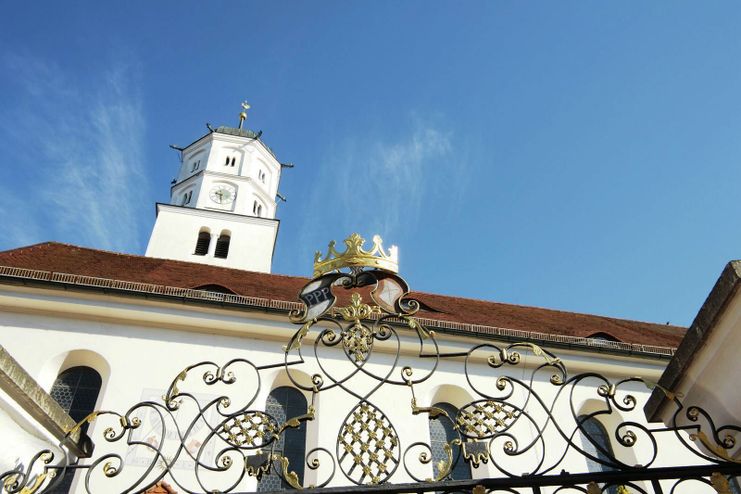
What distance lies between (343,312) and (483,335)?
22.9 feet

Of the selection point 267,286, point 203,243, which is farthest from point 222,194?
point 267,286

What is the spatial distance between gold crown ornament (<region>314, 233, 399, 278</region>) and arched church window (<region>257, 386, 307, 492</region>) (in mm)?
4745

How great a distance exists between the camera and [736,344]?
Result: 3.17 meters

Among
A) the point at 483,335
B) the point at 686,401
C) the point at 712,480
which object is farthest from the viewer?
the point at 483,335

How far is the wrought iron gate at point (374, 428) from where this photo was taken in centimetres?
336

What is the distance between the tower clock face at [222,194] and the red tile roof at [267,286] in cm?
1556

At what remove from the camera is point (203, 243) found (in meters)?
Result: 27.2

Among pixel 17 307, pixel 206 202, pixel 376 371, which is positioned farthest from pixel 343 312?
pixel 206 202

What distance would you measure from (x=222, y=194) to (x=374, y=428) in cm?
2792

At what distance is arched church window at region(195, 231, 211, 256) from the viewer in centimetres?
2675

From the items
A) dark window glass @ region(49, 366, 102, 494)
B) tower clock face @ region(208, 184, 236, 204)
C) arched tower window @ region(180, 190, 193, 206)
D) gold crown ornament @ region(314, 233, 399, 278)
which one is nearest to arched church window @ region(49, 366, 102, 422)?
dark window glass @ region(49, 366, 102, 494)

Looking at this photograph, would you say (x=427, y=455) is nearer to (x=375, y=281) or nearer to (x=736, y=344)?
(x=375, y=281)

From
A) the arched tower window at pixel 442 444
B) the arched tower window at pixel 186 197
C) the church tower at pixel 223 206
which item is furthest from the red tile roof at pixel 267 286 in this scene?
the arched tower window at pixel 186 197

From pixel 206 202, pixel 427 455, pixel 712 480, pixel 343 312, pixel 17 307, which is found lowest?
pixel 712 480
